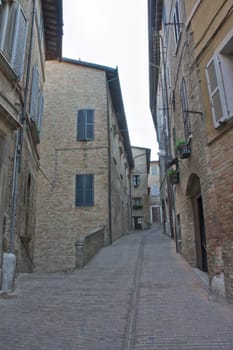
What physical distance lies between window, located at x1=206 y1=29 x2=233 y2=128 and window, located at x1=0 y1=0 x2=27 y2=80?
413cm

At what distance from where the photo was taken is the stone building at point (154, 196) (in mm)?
40688

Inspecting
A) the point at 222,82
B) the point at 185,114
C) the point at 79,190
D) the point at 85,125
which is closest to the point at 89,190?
the point at 79,190

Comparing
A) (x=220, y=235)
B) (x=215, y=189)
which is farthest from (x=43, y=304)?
(x=215, y=189)

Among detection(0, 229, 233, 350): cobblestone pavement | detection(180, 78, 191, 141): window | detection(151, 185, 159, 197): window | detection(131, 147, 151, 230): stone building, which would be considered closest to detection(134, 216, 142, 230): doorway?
detection(131, 147, 151, 230): stone building

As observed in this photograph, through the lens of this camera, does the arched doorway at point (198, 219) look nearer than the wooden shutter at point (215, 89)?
No

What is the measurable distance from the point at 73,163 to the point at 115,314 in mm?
11354

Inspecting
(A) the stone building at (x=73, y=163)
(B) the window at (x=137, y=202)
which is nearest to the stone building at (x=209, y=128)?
(A) the stone building at (x=73, y=163)

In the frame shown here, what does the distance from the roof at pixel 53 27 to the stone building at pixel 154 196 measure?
31.7 m

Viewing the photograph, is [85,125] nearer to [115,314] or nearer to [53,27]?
[53,27]

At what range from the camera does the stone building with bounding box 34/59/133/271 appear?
13.8m

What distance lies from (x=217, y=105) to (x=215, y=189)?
5.42 feet

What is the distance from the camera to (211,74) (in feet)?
18.1

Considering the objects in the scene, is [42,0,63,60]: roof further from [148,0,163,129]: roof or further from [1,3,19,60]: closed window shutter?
[148,0,163,129]: roof

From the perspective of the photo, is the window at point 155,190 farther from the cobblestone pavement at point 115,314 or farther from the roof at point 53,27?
the cobblestone pavement at point 115,314
